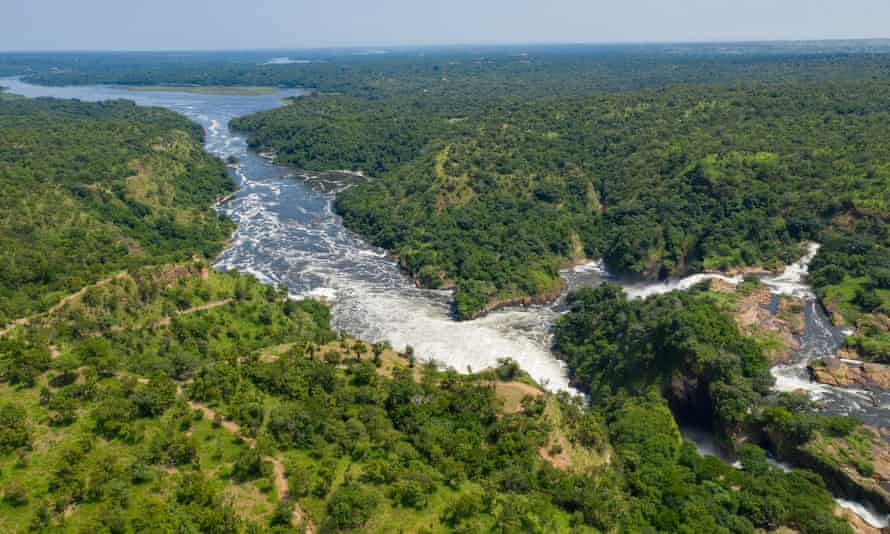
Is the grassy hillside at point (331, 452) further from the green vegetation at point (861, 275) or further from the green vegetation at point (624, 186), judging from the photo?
the green vegetation at point (624, 186)

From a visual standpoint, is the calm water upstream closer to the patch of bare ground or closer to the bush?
the patch of bare ground

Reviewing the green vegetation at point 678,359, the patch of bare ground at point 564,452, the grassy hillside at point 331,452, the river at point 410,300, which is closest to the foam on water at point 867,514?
the grassy hillside at point 331,452

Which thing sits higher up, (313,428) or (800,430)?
(313,428)

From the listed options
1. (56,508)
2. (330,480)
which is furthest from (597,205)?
(56,508)

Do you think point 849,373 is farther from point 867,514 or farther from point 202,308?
point 202,308

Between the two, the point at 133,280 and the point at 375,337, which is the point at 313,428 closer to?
the point at 375,337

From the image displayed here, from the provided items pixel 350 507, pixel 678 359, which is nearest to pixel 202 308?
pixel 350 507
